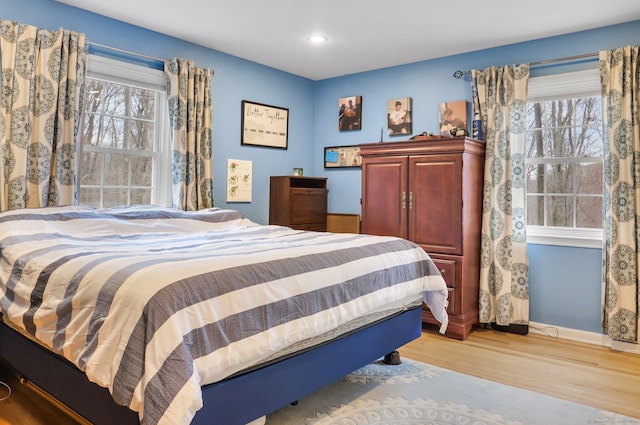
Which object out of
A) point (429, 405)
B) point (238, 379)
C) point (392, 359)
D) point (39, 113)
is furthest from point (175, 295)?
point (39, 113)

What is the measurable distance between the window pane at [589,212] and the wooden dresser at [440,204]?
0.76 m

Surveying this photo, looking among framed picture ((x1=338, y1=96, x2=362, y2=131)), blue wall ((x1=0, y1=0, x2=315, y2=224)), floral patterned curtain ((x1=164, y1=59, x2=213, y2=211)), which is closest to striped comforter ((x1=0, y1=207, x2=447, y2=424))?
floral patterned curtain ((x1=164, y1=59, x2=213, y2=211))

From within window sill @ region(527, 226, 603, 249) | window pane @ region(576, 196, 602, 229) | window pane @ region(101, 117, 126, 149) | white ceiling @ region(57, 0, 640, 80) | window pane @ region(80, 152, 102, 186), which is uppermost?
white ceiling @ region(57, 0, 640, 80)

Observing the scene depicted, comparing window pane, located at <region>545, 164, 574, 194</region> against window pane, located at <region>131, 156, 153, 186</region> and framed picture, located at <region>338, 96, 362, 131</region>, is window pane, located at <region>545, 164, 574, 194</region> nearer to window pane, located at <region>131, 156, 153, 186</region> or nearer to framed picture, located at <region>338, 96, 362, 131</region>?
framed picture, located at <region>338, 96, 362, 131</region>

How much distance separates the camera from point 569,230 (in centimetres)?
365

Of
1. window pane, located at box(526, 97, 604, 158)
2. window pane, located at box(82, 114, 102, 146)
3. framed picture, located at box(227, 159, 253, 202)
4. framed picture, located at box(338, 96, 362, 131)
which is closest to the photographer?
window pane, located at box(82, 114, 102, 146)

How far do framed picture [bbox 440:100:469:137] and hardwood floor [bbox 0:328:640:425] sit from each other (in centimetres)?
179

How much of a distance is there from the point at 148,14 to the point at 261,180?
5.92 ft

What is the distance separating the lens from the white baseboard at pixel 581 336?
10.7 ft

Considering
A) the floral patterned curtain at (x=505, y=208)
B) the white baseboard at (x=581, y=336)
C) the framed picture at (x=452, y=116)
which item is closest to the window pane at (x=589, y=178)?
the floral patterned curtain at (x=505, y=208)

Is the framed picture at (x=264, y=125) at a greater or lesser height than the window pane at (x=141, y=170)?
greater

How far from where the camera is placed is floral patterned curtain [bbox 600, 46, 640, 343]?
3.20 meters

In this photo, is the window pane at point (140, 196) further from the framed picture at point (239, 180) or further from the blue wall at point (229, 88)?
the framed picture at point (239, 180)

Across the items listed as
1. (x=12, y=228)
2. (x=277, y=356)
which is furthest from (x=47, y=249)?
(x=277, y=356)
